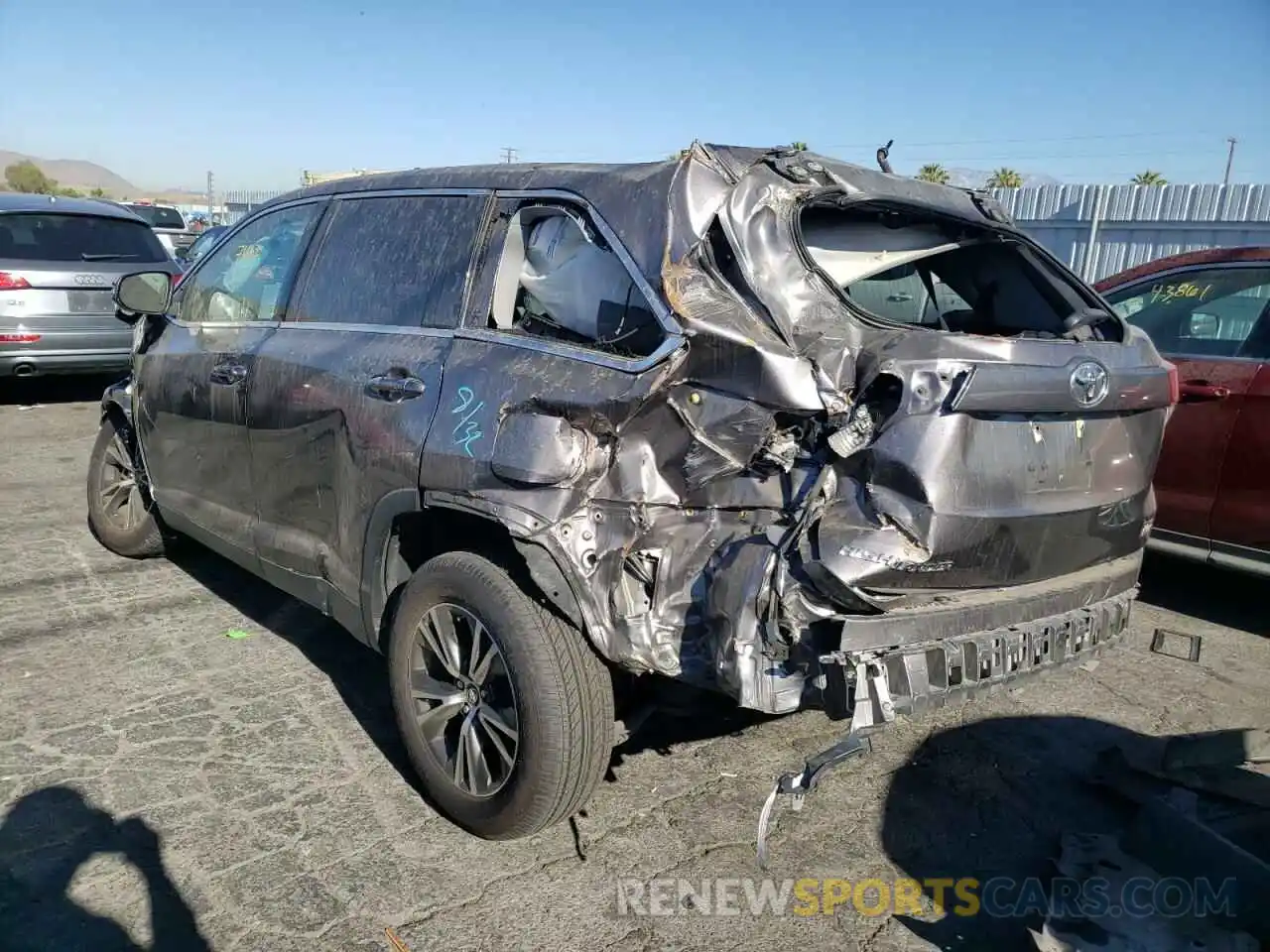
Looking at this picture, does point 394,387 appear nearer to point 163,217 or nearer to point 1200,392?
point 1200,392

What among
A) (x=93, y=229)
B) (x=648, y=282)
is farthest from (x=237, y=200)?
(x=648, y=282)

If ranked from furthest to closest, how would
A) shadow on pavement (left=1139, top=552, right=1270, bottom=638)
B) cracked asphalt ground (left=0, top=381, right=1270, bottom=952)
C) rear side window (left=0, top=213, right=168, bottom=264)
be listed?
rear side window (left=0, top=213, right=168, bottom=264) → shadow on pavement (left=1139, top=552, right=1270, bottom=638) → cracked asphalt ground (left=0, top=381, right=1270, bottom=952)

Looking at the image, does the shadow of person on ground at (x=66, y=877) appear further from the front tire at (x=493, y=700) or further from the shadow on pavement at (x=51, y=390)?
the shadow on pavement at (x=51, y=390)

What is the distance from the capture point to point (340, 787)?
322 cm

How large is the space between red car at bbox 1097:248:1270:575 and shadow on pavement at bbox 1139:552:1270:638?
0.61 ft

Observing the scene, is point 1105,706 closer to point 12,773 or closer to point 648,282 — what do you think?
point 648,282

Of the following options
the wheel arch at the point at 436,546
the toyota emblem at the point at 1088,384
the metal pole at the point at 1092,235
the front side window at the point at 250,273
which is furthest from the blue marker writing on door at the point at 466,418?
the metal pole at the point at 1092,235

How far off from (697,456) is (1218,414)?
3.28m

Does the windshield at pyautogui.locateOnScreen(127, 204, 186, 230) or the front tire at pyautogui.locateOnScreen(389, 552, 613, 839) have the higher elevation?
the windshield at pyautogui.locateOnScreen(127, 204, 186, 230)

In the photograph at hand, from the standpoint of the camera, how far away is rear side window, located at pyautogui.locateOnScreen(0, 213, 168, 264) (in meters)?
8.43

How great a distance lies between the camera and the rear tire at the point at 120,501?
5.14 metres

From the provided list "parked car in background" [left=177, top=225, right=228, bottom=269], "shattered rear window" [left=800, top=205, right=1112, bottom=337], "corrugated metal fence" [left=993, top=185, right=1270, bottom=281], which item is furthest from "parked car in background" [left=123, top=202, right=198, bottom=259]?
"shattered rear window" [left=800, top=205, right=1112, bottom=337]

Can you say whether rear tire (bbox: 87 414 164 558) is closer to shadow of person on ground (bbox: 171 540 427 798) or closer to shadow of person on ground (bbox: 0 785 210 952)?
shadow of person on ground (bbox: 171 540 427 798)

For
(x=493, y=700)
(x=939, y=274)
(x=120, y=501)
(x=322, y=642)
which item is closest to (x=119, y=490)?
(x=120, y=501)
